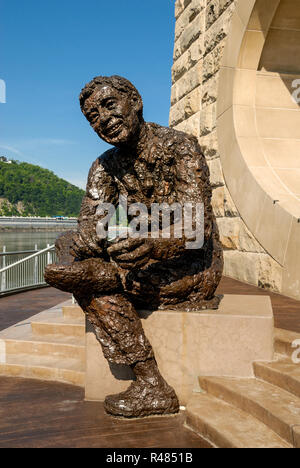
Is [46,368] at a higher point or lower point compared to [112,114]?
lower

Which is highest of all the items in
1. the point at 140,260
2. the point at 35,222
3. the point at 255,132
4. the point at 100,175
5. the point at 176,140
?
the point at 35,222

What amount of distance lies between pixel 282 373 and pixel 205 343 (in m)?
0.54

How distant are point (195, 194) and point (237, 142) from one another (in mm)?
3803

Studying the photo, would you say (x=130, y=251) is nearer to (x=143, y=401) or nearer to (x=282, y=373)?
(x=143, y=401)

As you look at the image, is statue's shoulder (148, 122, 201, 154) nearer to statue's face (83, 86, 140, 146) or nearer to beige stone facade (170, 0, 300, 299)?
statue's face (83, 86, 140, 146)

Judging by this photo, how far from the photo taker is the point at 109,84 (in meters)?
2.95

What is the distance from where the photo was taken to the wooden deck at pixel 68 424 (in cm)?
247

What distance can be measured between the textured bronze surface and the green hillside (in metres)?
100

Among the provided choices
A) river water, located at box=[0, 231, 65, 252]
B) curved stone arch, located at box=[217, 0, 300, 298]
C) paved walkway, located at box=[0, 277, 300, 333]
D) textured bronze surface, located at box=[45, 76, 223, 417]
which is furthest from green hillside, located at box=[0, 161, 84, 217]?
textured bronze surface, located at box=[45, 76, 223, 417]

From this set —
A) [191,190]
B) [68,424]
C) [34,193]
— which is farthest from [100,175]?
[34,193]

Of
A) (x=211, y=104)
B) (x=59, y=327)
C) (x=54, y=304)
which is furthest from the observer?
(x=211, y=104)

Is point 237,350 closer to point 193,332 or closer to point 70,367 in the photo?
point 193,332

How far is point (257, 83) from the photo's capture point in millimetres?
6629

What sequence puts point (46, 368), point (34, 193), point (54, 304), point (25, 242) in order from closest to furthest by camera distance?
1. point (46, 368)
2. point (54, 304)
3. point (25, 242)
4. point (34, 193)
